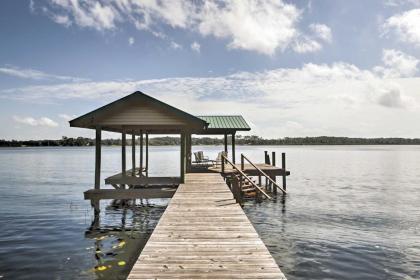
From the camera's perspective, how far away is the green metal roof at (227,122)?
23.4 m

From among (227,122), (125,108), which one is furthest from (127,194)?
(227,122)

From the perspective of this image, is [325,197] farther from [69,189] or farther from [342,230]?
[69,189]

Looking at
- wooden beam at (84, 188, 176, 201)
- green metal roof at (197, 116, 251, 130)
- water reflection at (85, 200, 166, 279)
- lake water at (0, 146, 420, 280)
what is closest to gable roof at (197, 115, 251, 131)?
green metal roof at (197, 116, 251, 130)

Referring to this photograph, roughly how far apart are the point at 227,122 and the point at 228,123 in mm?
328

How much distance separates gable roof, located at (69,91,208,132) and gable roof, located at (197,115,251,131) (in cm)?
844

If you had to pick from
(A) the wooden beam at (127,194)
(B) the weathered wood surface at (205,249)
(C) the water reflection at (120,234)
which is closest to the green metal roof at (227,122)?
(C) the water reflection at (120,234)

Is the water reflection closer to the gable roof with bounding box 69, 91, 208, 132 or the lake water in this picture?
the lake water

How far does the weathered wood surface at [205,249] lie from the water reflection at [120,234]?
7.52 ft

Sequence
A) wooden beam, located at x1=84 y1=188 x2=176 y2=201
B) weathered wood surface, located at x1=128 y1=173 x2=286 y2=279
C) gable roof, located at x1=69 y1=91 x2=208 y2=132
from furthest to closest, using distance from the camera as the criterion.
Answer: wooden beam, located at x1=84 y1=188 x2=176 y2=201 < gable roof, located at x1=69 y1=91 x2=208 y2=132 < weathered wood surface, located at x1=128 y1=173 x2=286 y2=279

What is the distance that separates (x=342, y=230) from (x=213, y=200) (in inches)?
260

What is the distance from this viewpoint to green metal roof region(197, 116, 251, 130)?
920 inches

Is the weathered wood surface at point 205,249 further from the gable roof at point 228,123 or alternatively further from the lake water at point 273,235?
the gable roof at point 228,123

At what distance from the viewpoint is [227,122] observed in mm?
24641

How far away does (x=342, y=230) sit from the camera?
15.2 meters
